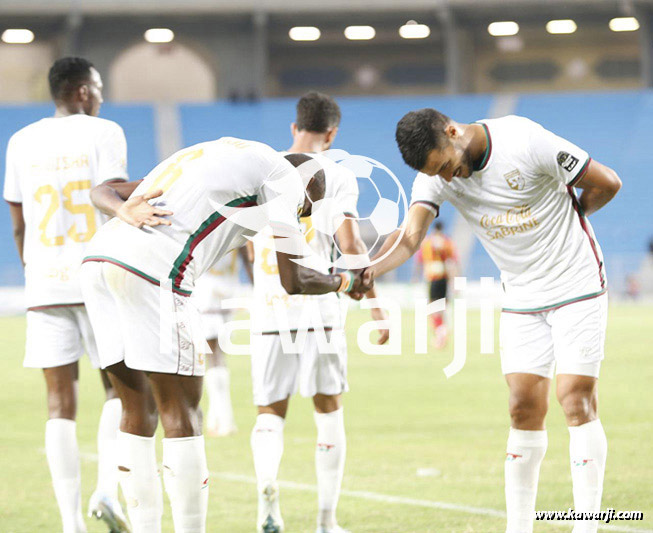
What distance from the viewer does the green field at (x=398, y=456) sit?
5883 millimetres

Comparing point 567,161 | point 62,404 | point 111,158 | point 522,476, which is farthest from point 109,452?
point 567,161

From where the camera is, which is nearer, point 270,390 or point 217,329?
point 270,390

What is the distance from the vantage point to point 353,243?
5574 mm

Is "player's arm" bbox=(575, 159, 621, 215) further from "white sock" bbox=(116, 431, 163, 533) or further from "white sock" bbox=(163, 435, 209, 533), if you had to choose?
"white sock" bbox=(116, 431, 163, 533)

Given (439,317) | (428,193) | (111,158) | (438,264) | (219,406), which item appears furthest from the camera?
(438,264)

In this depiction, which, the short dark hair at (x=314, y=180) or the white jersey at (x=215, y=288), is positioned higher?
the short dark hair at (x=314, y=180)

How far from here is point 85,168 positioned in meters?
5.43

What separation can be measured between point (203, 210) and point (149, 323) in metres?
0.52

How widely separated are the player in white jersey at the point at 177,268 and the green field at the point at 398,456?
148cm

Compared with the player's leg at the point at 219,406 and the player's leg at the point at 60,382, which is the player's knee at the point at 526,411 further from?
the player's leg at the point at 219,406

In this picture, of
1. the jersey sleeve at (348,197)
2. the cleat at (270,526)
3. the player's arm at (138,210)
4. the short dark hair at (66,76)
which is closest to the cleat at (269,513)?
the cleat at (270,526)

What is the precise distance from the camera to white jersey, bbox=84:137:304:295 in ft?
13.9

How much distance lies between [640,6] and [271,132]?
48.2 feet

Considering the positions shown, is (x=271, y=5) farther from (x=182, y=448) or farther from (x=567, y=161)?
(x=182, y=448)
